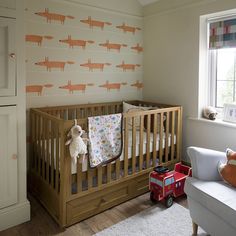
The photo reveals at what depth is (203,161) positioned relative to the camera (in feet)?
6.38

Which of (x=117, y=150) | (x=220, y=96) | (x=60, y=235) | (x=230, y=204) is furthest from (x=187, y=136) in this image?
(x=60, y=235)

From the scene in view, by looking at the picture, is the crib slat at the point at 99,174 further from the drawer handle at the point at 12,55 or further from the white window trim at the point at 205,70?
the white window trim at the point at 205,70

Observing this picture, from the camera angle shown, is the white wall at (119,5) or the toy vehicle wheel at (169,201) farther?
the white wall at (119,5)

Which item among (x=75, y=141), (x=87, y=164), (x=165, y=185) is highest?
(x=75, y=141)

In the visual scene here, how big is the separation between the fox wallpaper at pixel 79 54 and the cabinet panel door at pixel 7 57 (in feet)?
2.37

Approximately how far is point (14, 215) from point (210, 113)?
7.54 feet

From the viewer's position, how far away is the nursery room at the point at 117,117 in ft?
6.45

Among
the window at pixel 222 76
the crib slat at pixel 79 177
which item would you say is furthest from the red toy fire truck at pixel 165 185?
the window at pixel 222 76

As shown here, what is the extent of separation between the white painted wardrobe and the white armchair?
4.51ft

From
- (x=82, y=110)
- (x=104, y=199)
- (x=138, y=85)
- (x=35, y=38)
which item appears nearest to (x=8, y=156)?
(x=104, y=199)

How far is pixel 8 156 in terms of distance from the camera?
2025mm

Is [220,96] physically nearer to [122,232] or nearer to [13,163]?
[122,232]

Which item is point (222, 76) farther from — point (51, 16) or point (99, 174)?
point (51, 16)

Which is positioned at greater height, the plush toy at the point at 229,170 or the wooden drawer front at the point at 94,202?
the plush toy at the point at 229,170
